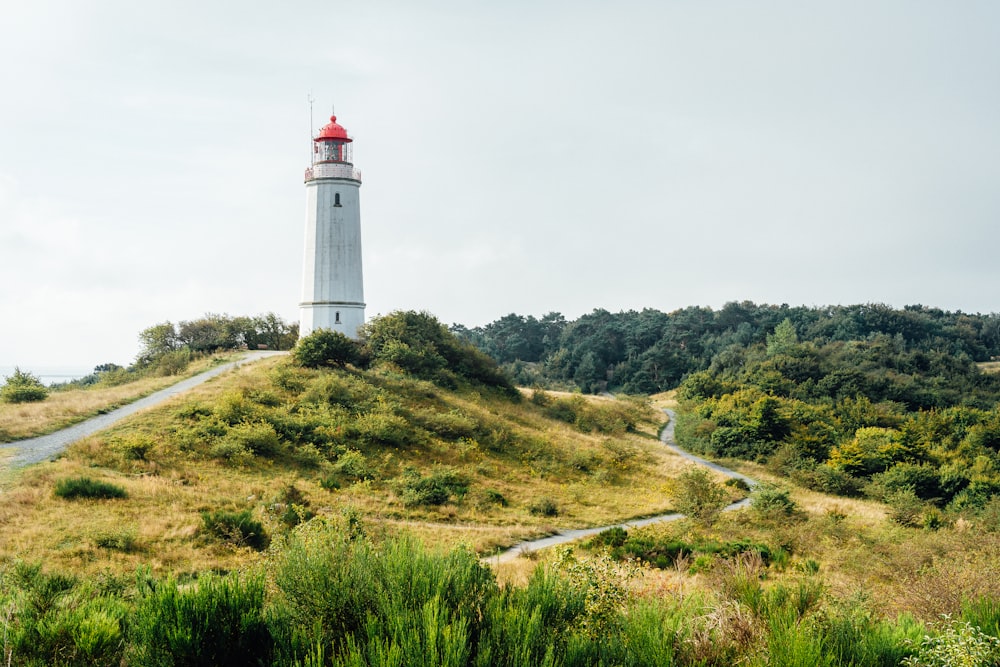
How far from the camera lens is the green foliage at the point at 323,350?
30375mm

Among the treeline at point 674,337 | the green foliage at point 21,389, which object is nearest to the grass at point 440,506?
the green foliage at point 21,389

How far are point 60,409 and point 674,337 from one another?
63608 mm

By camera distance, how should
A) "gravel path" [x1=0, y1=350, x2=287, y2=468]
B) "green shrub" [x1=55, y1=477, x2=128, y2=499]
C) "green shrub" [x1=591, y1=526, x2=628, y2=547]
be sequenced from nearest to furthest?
"green shrub" [x1=55, y1=477, x2=128, y2=499], "green shrub" [x1=591, y1=526, x2=628, y2=547], "gravel path" [x1=0, y1=350, x2=287, y2=468]

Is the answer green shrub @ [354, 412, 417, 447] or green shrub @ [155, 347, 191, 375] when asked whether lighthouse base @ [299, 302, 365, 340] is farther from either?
green shrub @ [354, 412, 417, 447]

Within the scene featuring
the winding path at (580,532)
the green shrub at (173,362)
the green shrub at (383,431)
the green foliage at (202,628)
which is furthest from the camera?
the green shrub at (173,362)

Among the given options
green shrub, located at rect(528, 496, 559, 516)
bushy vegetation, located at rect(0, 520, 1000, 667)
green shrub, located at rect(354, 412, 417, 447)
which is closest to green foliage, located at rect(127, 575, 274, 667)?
bushy vegetation, located at rect(0, 520, 1000, 667)

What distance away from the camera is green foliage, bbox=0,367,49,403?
82.9 ft

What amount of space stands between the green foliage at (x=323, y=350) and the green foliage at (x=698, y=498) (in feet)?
54.7

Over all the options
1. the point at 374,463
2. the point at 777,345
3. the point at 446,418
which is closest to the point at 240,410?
the point at 374,463

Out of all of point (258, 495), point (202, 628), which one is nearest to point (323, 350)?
point (258, 495)

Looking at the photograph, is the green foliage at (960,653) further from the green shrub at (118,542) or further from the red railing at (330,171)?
the red railing at (330,171)

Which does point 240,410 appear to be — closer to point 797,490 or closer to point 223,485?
point 223,485

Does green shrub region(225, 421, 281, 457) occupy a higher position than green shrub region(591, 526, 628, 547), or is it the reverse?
green shrub region(225, 421, 281, 457)

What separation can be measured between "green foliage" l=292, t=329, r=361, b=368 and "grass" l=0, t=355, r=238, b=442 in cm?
626
